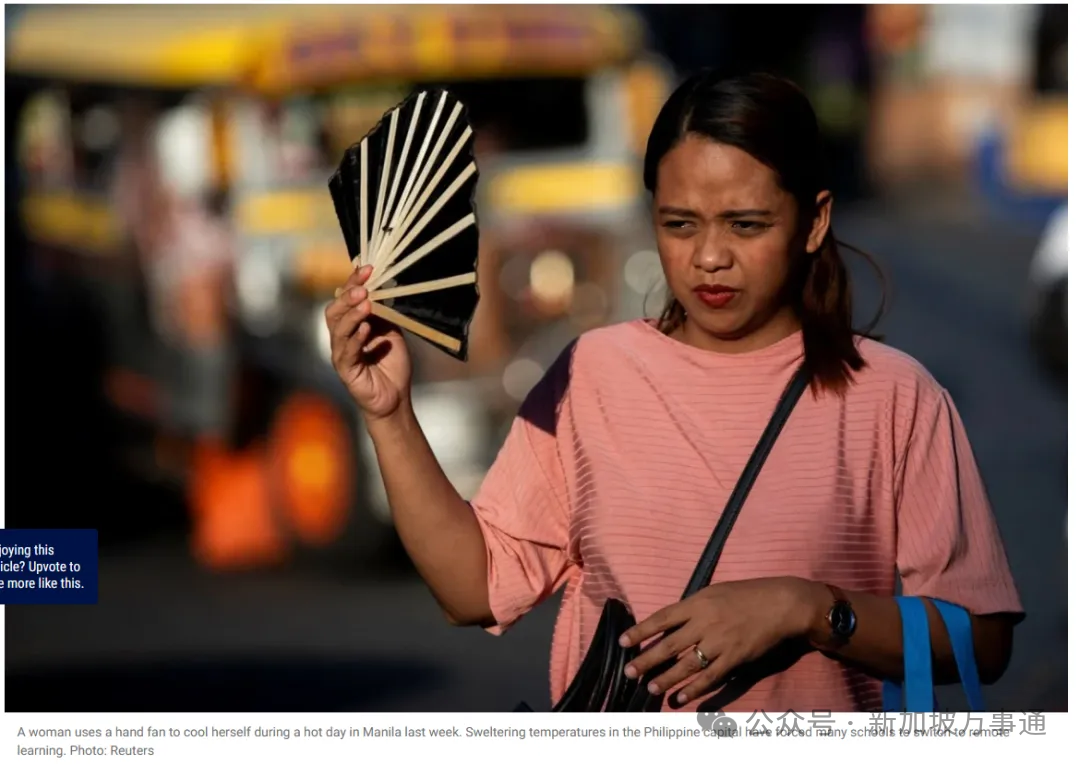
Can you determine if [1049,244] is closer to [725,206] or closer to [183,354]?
[183,354]

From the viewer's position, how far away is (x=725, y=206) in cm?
179

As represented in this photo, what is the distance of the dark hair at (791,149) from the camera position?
5.83ft

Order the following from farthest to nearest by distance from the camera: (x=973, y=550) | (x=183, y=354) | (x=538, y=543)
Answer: (x=183, y=354)
(x=538, y=543)
(x=973, y=550)

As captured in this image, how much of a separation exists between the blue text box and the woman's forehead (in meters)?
1.70

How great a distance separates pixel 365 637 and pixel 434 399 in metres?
0.83

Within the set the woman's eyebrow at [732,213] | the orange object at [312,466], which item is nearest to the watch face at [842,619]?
the woman's eyebrow at [732,213]

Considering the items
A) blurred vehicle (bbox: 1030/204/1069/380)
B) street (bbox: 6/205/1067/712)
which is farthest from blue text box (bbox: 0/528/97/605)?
blurred vehicle (bbox: 1030/204/1069/380)

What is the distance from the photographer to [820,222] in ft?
6.10

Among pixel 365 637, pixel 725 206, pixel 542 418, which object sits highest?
pixel 725 206

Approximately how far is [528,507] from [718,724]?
0.38 metres

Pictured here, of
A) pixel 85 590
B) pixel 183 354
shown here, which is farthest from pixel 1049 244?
pixel 85 590

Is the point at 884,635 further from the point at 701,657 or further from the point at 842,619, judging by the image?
the point at 701,657

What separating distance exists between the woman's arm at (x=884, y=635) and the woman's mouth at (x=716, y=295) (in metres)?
0.30

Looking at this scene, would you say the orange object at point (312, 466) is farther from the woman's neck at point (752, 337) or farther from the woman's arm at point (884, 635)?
the woman's arm at point (884, 635)
